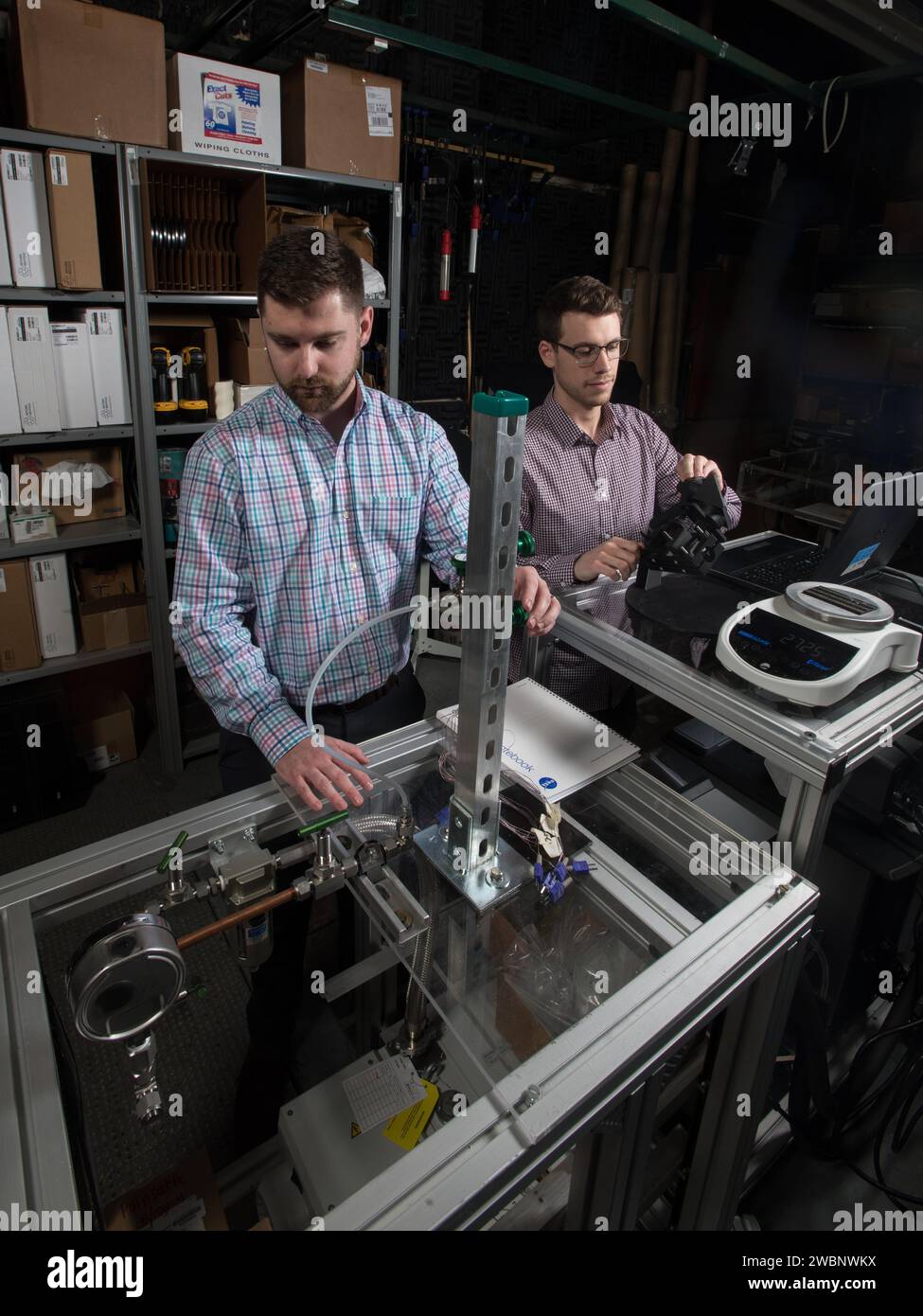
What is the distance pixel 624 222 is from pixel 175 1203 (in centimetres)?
434

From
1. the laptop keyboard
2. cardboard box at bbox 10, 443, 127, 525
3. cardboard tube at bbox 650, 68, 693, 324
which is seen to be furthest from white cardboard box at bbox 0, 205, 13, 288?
cardboard tube at bbox 650, 68, 693, 324

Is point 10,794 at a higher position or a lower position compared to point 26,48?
lower

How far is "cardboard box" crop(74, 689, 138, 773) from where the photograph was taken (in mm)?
2854

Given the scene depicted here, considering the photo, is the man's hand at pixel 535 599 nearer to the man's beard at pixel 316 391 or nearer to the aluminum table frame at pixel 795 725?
the aluminum table frame at pixel 795 725

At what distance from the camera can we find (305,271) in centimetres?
130

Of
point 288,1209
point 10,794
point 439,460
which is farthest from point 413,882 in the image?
point 10,794

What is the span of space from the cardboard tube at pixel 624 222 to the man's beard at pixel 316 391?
10.2ft

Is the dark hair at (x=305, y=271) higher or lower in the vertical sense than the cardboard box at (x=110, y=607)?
higher

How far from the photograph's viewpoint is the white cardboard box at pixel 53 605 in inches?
100

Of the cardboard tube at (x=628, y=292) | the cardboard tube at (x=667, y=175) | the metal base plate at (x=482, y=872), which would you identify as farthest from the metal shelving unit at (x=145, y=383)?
the metal base plate at (x=482, y=872)

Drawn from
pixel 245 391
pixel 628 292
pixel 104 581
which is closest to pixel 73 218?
pixel 245 391

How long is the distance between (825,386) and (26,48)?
3.95m
